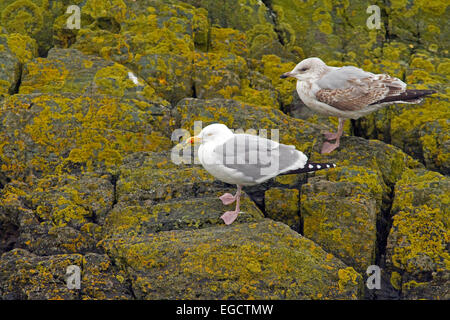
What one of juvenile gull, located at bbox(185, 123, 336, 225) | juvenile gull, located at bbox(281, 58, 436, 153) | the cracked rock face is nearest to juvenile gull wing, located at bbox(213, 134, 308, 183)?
juvenile gull, located at bbox(185, 123, 336, 225)

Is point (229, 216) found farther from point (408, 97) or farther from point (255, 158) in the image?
point (408, 97)

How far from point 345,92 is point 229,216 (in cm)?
281

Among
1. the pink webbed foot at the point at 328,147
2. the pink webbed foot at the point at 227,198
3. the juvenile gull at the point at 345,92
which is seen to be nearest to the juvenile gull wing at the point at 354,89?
the juvenile gull at the point at 345,92

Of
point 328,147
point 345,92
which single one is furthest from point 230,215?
point 345,92

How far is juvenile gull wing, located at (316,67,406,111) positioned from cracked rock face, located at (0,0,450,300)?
56 cm

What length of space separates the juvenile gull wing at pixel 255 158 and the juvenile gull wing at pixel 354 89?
1.59m

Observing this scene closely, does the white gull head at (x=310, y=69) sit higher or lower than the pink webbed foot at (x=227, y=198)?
higher

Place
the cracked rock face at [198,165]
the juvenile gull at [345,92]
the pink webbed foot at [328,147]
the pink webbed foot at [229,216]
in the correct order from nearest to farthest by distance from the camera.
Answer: the cracked rock face at [198,165], the pink webbed foot at [229,216], the pink webbed foot at [328,147], the juvenile gull at [345,92]

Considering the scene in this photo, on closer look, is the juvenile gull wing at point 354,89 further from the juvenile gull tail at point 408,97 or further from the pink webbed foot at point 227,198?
the pink webbed foot at point 227,198

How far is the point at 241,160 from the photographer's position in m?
6.29

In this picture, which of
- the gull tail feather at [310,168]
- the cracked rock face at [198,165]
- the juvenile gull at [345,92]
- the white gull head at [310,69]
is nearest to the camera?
the cracked rock face at [198,165]

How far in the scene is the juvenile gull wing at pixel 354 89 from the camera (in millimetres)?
7695

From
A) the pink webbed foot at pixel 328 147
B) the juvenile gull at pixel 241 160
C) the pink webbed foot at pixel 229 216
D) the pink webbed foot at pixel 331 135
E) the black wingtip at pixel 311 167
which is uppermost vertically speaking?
the juvenile gull at pixel 241 160

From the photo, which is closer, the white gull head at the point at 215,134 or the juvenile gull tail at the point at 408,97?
the white gull head at the point at 215,134
